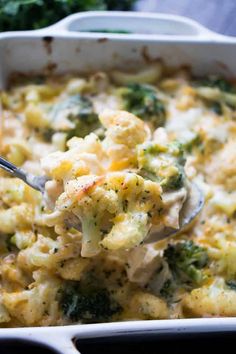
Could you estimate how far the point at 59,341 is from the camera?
157 cm

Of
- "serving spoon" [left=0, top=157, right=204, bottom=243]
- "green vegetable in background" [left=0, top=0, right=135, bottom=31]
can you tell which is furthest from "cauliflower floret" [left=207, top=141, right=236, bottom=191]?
"green vegetable in background" [left=0, top=0, right=135, bottom=31]

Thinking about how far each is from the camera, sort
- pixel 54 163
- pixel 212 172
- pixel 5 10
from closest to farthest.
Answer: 1. pixel 54 163
2. pixel 212 172
3. pixel 5 10

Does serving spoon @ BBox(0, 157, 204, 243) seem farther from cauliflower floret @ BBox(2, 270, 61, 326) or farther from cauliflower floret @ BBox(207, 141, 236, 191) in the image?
cauliflower floret @ BBox(2, 270, 61, 326)

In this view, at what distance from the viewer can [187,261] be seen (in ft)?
6.47

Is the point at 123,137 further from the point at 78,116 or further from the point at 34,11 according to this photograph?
the point at 34,11

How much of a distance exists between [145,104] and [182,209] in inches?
20.9

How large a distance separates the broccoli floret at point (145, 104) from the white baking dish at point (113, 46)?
5.6 inches

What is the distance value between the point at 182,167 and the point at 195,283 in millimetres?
359

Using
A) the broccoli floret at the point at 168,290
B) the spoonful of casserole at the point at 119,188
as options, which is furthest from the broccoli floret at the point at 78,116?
the broccoli floret at the point at 168,290

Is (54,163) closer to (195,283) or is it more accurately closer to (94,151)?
(94,151)

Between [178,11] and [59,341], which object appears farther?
[178,11]

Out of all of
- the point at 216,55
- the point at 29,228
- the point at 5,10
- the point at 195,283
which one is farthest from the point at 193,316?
the point at 5,10

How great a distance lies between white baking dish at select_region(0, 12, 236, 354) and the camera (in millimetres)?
2363

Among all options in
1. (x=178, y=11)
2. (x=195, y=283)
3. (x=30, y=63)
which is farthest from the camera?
(x=178, y=11)
